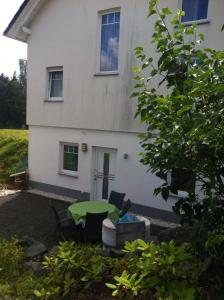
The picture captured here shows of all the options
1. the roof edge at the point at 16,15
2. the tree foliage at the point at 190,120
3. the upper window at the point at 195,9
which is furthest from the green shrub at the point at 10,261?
the roof edge at the point at 16,15

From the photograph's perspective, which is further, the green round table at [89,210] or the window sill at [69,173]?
the window sill at [69,173]

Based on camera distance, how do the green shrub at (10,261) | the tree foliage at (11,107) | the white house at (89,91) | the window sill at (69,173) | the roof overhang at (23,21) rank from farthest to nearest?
the tree foliage at (11,107) → the roof overhang at (23,21) → the window sill at (69,173) → the white house at (89,91) → the green shrub at (10,261)

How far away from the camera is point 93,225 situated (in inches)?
319

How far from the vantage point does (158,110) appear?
4441mm

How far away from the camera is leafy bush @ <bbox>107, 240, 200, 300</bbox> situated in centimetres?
376

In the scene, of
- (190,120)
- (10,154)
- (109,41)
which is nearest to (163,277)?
(190,120)

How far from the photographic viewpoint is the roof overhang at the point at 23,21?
13.5m

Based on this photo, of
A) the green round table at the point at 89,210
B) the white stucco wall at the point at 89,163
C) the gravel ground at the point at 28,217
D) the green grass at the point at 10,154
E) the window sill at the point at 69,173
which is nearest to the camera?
the green round table at the point at 89,210

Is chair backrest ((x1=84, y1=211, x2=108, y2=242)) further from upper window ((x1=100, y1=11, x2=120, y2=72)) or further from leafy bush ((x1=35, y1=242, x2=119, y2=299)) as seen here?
upper window ((x1=100, y1=11, x2=120, y2=72))

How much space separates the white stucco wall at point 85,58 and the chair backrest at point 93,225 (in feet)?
13.6

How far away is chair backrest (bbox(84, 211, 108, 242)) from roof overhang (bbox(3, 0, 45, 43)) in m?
10.0

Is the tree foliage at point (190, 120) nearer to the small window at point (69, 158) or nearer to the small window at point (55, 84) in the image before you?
the small window at point (69, 158)

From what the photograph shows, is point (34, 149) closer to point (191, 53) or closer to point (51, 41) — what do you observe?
point (51, 41)

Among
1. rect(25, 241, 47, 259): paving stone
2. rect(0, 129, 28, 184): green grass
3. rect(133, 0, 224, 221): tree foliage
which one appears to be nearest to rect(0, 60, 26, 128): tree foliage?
rect(0, 129, 28, 184): green grass
